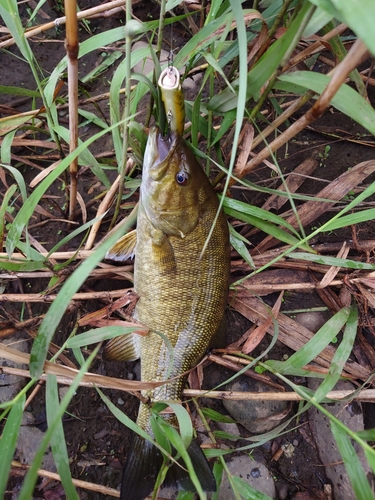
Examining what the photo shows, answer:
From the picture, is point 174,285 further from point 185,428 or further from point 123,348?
point 185,428

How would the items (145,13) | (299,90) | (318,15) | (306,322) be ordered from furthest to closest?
(145,13), (306,322), (299,90), (318,15)

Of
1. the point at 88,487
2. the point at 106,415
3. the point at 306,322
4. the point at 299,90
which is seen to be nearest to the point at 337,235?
the point at 306,322

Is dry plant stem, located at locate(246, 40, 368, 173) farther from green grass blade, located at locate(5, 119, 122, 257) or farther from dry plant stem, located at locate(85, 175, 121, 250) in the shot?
dry plant stem, located at locate(85, 175, 121, 250)

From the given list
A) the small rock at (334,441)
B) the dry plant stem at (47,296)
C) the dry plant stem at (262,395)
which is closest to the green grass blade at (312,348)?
the dry plant stem at (262,395)

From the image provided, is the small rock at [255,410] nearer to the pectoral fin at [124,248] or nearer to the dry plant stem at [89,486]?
the dry plant stem at [89,486]

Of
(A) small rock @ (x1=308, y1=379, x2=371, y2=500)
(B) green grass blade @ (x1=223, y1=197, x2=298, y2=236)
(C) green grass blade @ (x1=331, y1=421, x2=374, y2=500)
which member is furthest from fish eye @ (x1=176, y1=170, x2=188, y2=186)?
(A) small rock @ (x1=308, y1=379, x2=371, y2=500)

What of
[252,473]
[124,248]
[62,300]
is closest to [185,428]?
[62,300]

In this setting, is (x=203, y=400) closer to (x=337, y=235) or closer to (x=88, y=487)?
(x=88, y=487)
